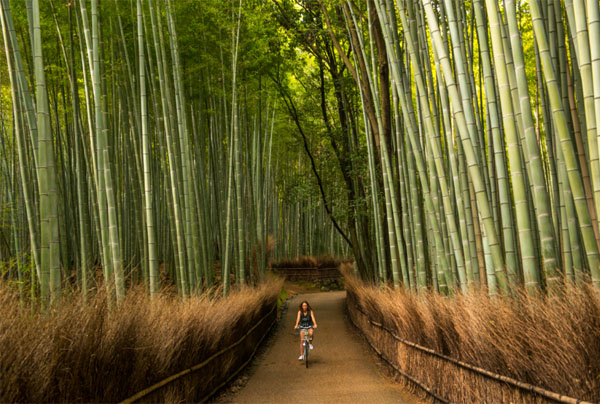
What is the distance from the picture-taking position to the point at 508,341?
236 cm

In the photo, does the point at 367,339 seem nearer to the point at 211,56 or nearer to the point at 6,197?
the point at 211,56

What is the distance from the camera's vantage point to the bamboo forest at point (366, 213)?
216 cm

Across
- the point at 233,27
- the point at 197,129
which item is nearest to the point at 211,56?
the point at 233,27

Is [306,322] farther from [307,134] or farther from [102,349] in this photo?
[307,134]

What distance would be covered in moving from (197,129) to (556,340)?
21.8 ft

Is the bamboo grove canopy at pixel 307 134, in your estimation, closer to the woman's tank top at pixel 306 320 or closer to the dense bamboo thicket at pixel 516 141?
the dense bamboo thicket at pixel 516 141

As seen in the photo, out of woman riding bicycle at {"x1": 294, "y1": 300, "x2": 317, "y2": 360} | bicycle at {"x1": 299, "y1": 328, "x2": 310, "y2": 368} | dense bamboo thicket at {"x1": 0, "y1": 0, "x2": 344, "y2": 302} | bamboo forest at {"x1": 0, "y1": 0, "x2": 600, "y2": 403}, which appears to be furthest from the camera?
woman riding bicycle at {"x1": 294, "y1": 300, "x2": 317, "y2": 360}

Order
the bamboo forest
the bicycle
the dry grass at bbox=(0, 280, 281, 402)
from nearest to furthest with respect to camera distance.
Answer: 1. the dry grass at bbox=(0, 280, 281, 402)
2. the bamboo forest
3. the bicycle

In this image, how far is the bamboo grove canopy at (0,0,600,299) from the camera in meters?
2.55

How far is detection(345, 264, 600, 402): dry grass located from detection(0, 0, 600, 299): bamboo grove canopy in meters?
0.19

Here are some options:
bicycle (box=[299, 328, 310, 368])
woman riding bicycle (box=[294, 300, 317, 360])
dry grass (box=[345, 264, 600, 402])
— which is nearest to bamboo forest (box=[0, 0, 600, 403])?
dry grass (box=[345, 264, 600, 402])

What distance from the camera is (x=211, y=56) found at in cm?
727

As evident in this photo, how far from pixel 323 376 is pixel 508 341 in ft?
10.0

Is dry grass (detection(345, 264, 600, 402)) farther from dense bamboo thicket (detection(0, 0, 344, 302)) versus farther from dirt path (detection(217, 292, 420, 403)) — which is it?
dense bamboo thicket (detection(0, 0, 344, 302))
